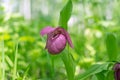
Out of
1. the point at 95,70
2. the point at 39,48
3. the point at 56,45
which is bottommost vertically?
the point at 39,48

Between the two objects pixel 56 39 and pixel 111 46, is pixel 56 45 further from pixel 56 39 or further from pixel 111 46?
pixel 111 46

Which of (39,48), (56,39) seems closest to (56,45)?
(56,39)

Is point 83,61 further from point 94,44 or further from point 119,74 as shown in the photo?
point 94,44

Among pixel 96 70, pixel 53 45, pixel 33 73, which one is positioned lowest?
pixel 33 73

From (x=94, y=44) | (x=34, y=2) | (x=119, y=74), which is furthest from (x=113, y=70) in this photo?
(x=34, y=2)

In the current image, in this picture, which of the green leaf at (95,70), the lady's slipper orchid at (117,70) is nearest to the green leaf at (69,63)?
the green leaf at (95,70)

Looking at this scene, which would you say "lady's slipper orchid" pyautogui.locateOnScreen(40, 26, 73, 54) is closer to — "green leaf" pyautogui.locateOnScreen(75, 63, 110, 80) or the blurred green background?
"green leaf" pyautogui.locateOnScreen(75, 63, 110, 80)

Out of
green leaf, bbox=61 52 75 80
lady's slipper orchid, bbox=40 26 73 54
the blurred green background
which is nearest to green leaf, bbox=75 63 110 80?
green leaf, bbox=61 52 75 80

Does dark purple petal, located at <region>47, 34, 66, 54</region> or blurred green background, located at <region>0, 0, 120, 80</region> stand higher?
dark purple petal, located at <region>47, 34, 66, 54</region>

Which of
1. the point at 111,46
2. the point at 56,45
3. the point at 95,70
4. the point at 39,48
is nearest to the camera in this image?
the point at 56,45
